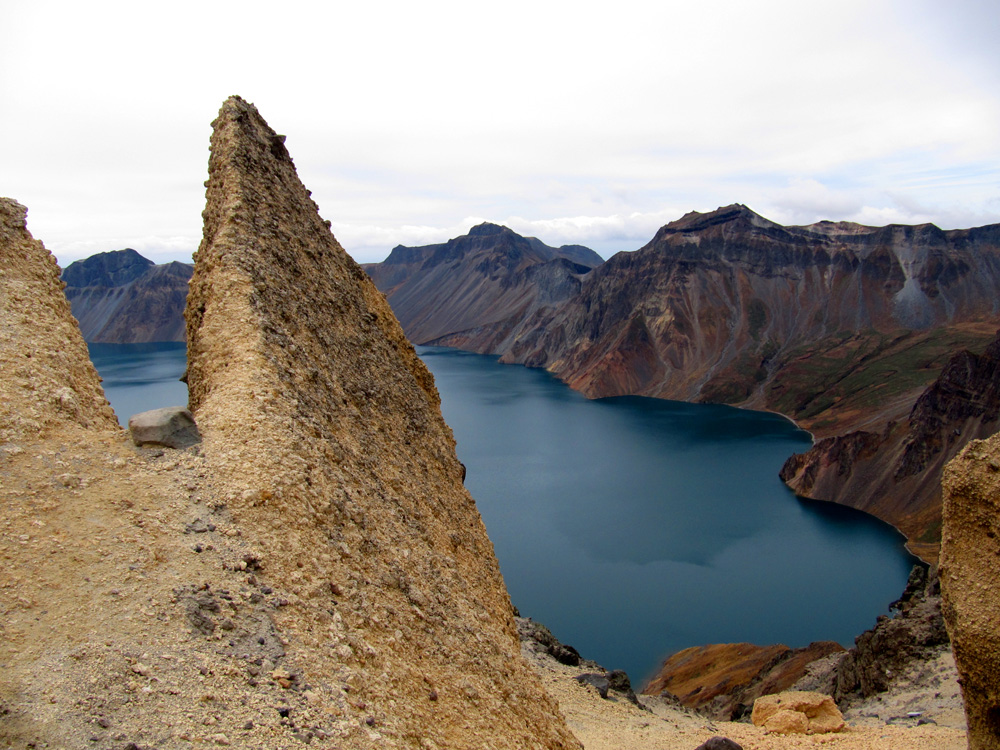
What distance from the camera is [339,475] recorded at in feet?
37.2

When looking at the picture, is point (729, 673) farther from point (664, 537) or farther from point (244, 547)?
point (244, 547)

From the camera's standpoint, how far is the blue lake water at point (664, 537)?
4512 centimetres

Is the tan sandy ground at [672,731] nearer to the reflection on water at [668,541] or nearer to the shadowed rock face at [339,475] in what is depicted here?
the shadowed rock face at [339,475]

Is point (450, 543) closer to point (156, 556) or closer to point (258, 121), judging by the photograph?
point (156, 556)

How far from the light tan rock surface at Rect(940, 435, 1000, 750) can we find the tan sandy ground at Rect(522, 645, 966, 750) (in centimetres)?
356

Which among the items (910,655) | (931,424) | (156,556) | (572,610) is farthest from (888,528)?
(156,556)

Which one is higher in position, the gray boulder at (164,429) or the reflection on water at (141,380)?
the gray boulder at (164,429)

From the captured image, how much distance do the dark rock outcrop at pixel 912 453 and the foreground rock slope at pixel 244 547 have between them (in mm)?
65329

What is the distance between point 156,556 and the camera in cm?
842

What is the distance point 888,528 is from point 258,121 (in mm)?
67402

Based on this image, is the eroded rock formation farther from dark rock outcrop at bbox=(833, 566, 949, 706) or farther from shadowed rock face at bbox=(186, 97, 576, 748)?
dark rock outcrop at bbox=(833, 566, 949, 706)

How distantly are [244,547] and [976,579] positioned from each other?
45.3 feet

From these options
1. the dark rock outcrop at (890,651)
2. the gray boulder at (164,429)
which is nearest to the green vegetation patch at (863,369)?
the dark rock outcrop at (890,651)

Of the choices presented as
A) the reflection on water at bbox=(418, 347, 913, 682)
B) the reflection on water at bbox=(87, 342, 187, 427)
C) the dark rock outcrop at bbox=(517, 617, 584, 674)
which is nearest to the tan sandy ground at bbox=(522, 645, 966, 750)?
the dark rock outcrop at bbox=(517, 617, 584, 674)
